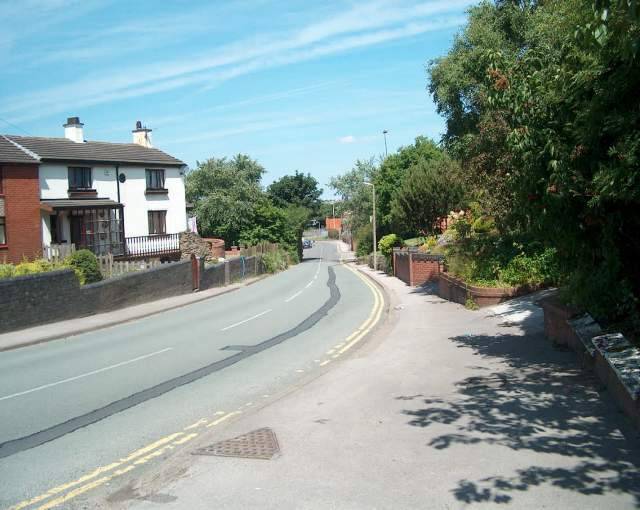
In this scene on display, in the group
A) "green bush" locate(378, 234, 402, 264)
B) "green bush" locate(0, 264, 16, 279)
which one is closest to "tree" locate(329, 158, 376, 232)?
"green bush" locate(378, 234, 402, 264)

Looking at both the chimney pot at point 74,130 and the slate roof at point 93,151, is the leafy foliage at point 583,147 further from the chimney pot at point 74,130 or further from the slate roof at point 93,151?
the chimney pot at point 74,130

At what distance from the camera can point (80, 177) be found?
36250 mm

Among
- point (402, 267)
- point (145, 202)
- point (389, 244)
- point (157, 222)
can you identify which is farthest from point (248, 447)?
point (389, 244)

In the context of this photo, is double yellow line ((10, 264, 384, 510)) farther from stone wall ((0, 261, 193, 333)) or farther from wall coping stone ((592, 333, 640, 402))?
stone wall ((0, 261, 193, 333))

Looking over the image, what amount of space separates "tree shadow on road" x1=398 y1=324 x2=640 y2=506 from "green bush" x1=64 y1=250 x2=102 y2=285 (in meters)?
17.4

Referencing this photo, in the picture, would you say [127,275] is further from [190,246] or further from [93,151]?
[190,246]

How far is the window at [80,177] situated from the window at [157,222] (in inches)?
196

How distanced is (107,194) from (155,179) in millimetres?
4162

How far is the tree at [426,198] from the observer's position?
3778cm

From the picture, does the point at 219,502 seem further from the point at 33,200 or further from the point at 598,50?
the point at 33,200

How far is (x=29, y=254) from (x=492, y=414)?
29.8 m

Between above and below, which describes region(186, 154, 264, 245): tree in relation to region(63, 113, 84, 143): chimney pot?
below

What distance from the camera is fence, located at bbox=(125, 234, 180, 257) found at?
3866 cm

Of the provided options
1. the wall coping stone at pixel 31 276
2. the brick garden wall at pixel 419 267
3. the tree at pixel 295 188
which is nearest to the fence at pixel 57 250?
the wall coping stone at pixel 31 276
